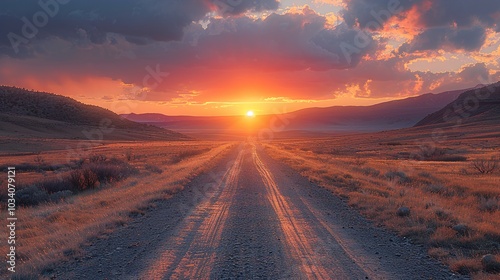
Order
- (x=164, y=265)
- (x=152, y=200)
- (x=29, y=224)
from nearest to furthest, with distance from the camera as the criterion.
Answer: (x=164, y=265), (x=29, y=224), (x=152, y=200)

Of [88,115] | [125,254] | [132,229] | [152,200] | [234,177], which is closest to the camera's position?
[125,254]

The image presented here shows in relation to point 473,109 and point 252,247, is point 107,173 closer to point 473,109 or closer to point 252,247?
point 252,247

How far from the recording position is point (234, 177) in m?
24.5

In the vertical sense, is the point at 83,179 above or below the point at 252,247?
above

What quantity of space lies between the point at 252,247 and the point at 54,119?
12846 cm

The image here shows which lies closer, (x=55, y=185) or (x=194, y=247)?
(x=194, y=247)

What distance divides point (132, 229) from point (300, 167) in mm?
21466

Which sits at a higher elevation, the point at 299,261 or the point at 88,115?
the point at 88,115

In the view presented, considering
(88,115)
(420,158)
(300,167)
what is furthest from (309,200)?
(88,115)

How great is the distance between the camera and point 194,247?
9.16 metres

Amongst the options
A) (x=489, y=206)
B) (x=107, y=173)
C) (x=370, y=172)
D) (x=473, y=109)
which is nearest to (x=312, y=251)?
(x=489, y=206)

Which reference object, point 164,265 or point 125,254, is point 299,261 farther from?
point 125,254

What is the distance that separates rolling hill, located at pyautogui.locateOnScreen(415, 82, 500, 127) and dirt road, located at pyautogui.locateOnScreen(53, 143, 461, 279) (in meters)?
139

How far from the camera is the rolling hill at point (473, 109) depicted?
5536 inches
